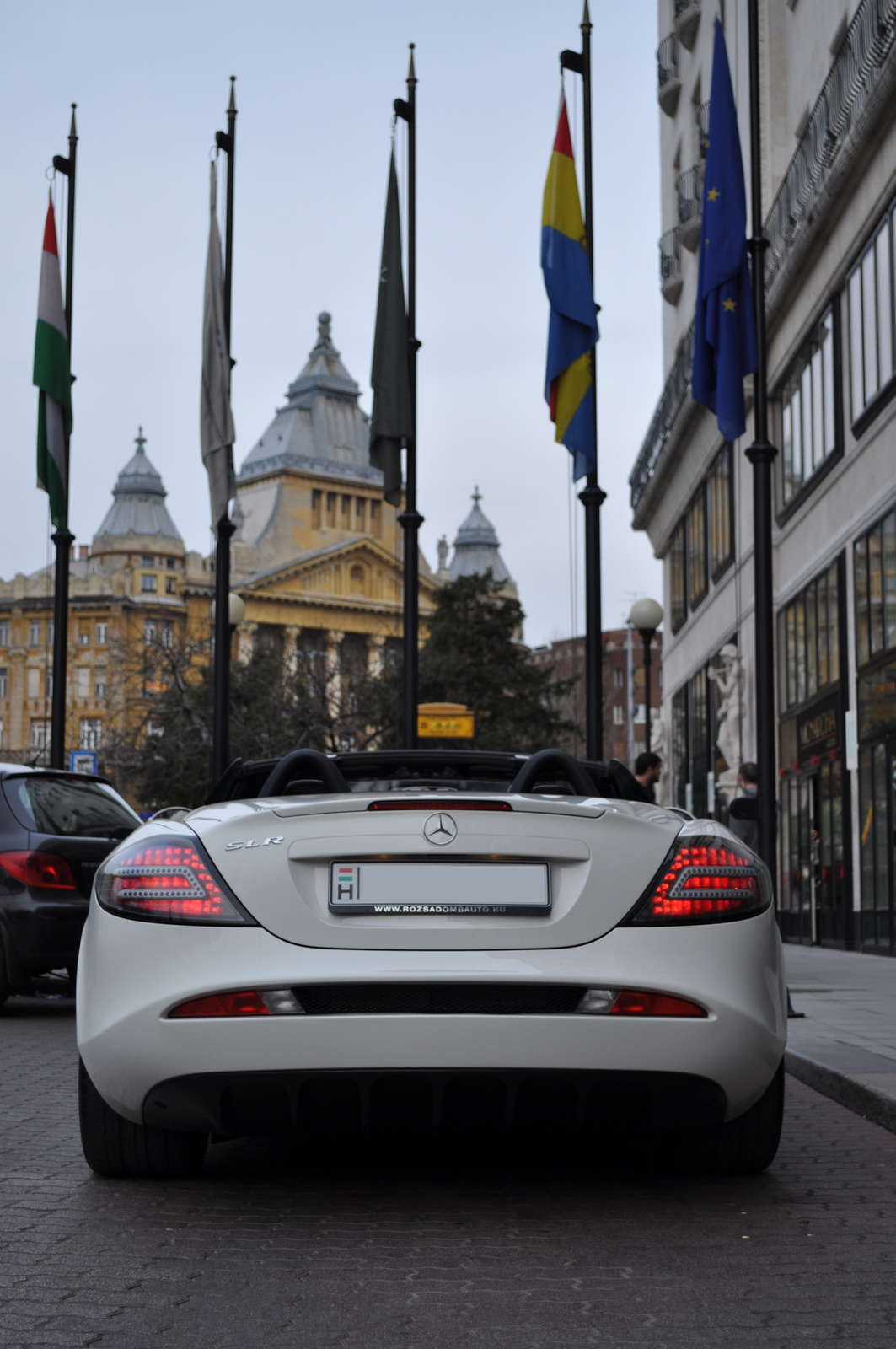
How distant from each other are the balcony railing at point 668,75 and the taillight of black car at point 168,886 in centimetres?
4084

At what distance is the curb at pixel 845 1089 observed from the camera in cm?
667

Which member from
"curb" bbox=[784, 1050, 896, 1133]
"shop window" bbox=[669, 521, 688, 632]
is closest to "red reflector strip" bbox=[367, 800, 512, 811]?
"curb" bbox=[784, 1050, 896, 1133]

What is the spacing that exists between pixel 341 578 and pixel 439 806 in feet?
355

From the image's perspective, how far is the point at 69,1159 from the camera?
18.9 ft

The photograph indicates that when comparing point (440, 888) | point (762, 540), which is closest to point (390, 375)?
point (762, 540)

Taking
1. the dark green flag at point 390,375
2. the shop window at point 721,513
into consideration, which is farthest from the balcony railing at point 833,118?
the dark green flag at point 390,375

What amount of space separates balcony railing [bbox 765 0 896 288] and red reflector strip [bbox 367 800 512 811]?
1734 centimetres

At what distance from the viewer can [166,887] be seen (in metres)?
4.79

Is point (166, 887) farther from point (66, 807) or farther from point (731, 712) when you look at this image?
point (731, 712)

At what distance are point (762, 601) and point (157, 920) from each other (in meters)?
7.92

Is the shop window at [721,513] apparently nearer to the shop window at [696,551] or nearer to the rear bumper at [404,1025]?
the shop window at [696,551]

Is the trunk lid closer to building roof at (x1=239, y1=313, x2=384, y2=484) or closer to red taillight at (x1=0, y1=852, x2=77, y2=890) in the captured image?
red taillight at (x1=0, y1=852, x2=77, y2=890)

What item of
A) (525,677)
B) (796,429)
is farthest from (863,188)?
(525,677)

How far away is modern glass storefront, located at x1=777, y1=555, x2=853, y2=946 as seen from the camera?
81.7 feet
